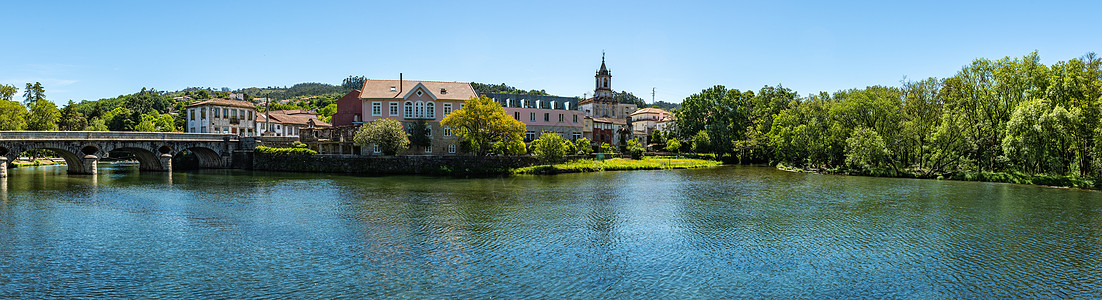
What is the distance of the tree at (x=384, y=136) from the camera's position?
57844 millimetres

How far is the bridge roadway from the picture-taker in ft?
161

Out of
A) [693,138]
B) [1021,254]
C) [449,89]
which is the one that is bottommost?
[1021,254]

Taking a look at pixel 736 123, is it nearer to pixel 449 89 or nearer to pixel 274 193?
pixel 449 89

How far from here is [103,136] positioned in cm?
5409

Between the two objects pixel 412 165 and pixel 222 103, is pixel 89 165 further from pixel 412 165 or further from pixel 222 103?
pixel 412 165

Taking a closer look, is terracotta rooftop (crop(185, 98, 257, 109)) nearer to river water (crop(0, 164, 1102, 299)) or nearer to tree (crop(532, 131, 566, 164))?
river water (crop(0, 164, 1102, 299))

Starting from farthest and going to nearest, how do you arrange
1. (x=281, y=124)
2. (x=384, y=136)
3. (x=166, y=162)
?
(x=281, y=124) → (x=166, y=162) → (x=384, y=136)

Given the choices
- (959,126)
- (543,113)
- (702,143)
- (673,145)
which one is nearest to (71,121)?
(543,113)

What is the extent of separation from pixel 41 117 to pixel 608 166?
71.4m

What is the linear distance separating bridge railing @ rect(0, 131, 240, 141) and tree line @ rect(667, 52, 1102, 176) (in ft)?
213

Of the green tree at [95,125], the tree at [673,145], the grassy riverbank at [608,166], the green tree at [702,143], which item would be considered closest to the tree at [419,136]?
the grassy riverbank at [608,166]

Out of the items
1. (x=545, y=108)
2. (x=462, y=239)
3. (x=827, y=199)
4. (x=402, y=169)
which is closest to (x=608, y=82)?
(x=545, y=108)

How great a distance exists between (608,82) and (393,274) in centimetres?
8948

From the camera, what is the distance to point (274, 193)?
39.6 metres
